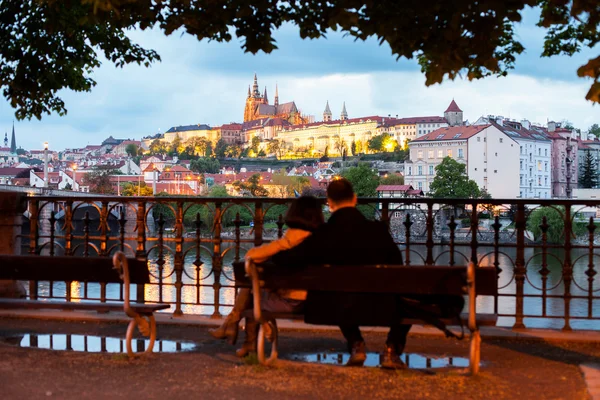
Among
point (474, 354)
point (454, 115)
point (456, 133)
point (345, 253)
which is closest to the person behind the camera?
point (474, 354)

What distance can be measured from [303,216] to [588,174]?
137 m

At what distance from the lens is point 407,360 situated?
5.04 m

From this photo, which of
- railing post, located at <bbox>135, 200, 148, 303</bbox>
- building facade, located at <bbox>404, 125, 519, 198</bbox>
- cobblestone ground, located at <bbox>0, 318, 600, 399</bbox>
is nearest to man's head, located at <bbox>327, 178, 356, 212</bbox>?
cobblestone ground, located at <bbox>0, 318, 600, 399</bbox>

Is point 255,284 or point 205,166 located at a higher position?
point 205,166

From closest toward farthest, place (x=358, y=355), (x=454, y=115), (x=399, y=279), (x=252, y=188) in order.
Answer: (x=399, y=279) → (x=358, y=355) → (x=252, y=188) → (x=454, y=115)

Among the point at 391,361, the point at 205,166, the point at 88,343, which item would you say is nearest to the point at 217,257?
the point at 88,343

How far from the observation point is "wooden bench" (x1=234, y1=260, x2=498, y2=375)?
13.8 ft

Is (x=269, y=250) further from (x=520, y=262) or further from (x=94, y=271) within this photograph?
(x=520, y=262)

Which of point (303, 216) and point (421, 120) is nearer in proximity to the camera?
point (303, 216)

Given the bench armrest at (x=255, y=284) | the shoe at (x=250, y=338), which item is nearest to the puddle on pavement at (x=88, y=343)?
the shoe at (x=250, y=338)

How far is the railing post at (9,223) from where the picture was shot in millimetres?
6762

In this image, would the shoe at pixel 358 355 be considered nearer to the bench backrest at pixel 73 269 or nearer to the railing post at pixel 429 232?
the bench backrest at pixel 73 269

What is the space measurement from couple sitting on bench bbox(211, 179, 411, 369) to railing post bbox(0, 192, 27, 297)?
3092mm

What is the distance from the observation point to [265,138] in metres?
185
